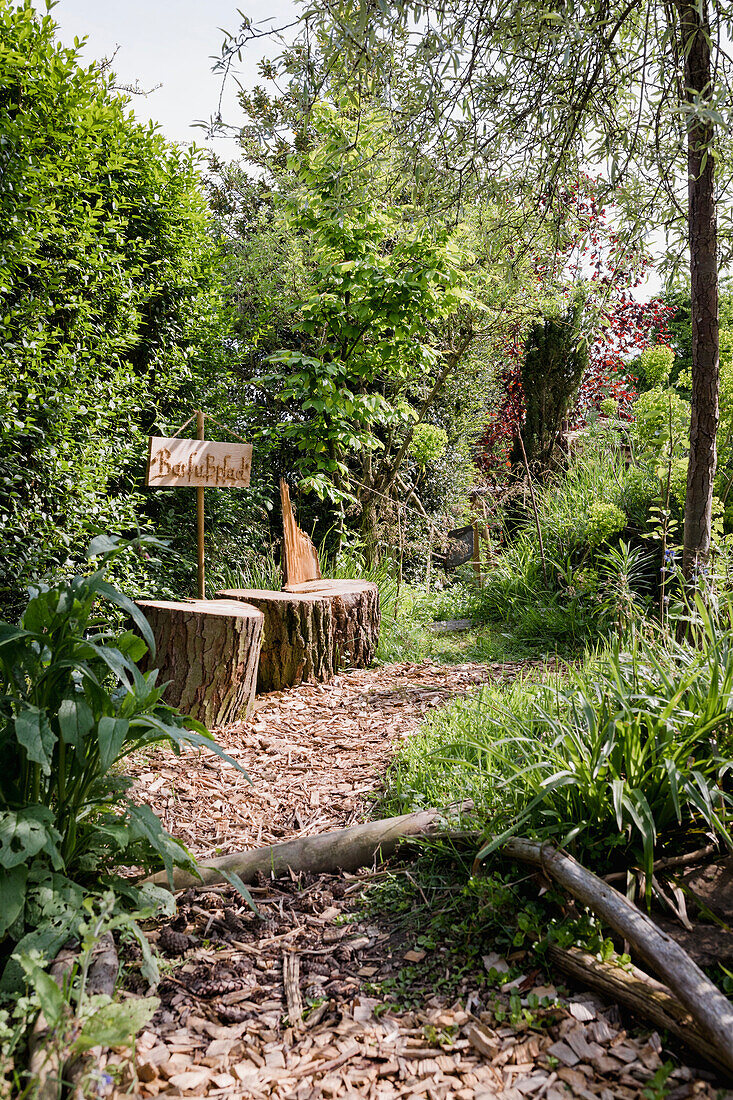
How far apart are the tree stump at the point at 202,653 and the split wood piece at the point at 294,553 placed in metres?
1.30

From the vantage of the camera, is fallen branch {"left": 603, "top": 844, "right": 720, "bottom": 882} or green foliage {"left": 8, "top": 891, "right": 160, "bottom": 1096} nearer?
green foliage {"left": 8, "top": 891, "right": 160, "bottom": 1096}

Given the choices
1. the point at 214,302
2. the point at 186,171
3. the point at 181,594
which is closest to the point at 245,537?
the point at 181,594

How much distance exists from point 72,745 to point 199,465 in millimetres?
2565

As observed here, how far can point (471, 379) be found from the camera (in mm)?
8445

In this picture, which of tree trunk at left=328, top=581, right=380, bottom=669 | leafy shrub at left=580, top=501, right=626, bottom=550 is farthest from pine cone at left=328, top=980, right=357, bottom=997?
leafy shrub at left=580, top=501, right=626, bottom=550

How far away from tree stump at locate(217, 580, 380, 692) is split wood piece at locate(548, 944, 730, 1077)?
2.83 meters

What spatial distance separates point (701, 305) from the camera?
321 centimetres

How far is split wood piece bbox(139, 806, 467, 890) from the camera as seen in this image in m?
2.41

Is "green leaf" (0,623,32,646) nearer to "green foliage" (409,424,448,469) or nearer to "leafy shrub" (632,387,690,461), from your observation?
"leafy shrub" (632,387,690,461)

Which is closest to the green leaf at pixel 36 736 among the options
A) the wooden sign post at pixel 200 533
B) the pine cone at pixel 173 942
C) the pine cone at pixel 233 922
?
the pine cone at pixel 173 942

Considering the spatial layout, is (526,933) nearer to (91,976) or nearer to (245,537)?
(91,976)

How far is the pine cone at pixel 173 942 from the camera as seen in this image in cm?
203

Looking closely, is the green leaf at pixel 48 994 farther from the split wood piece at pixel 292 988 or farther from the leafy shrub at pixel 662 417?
the leafy shrub at pixel 662 417

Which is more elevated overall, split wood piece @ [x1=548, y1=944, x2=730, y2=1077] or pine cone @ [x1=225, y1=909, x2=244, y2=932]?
split wood piece @ [x1=548, y1=944, x2=730, y2=1077]
